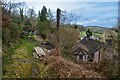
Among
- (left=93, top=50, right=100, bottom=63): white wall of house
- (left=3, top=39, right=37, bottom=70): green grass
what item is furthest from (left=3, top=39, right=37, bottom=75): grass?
(left=93, top=50, right=100, bottom=63): white wall of house

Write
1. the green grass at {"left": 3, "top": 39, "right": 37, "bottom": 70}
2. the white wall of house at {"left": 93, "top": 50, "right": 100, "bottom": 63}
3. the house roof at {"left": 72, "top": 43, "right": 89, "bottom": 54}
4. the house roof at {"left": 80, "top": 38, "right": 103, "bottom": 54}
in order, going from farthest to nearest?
1. the house roof at {"left": 80, "top": 38, "right": 103, "bottom": 54}
2. the house roof at {"left": 72, "top": 43, "right": 89, "bottom": 54}
3. the white wall of house at {"left": 93, "top": 50, "right": 100, "bottom": 63}
4. the green grass at {"left": 3, "top": 39, "right": 37, "bottom": 70}

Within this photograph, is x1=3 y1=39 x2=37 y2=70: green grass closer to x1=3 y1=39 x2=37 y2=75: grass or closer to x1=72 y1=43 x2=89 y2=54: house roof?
x1=3 y1=39 x2=37 y2=75: grass

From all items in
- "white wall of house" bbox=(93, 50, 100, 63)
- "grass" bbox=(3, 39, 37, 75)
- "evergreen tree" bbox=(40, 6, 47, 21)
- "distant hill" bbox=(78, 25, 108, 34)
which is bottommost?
"white wall of house" bbox=(93, 50, 100, 63)

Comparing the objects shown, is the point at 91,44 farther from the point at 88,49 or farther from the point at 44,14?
the point at 44,14

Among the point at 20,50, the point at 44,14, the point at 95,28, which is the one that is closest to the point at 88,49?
the point at 95,28

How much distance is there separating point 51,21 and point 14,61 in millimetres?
1037

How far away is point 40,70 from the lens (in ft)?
11.7

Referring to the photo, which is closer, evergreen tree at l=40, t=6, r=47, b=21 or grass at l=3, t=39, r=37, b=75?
grass at l=3, t=39, r=37, b=75

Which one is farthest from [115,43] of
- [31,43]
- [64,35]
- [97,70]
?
[31,43]

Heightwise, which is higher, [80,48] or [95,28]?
[95,28]

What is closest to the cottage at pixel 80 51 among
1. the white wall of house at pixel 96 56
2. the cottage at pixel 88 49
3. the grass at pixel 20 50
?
the cottage at pixel 88 49

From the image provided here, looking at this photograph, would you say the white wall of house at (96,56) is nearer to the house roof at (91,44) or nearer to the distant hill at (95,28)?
the house roof at (91,44)

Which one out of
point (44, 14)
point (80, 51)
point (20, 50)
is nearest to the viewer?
point (20, 50)

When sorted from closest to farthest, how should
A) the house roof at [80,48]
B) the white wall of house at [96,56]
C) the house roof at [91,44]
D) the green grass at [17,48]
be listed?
the green grass at [17,48], the white wall of house at [96,56], the house roof at [80,48], the house roof at [91,44]
